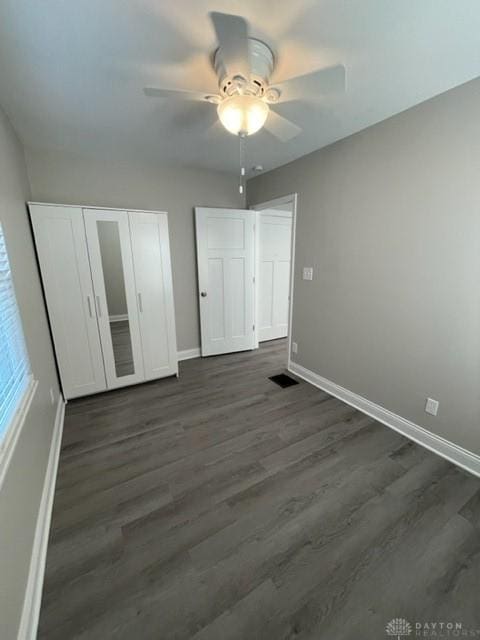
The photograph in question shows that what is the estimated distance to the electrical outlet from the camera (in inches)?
75.0

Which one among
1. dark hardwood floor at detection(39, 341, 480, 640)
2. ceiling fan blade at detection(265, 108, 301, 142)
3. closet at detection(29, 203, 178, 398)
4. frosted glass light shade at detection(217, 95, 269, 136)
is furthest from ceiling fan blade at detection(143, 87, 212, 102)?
dark hardwood floor at detection(39, 341, 480, 640)

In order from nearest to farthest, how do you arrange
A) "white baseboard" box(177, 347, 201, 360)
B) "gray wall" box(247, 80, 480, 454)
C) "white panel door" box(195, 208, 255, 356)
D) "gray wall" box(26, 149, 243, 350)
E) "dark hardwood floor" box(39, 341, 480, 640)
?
"dark hardwood floor" box(39, 341, 480, 640)
"gray wall" box(247, 80, 480, 454)
"gray wall" box(26, 149, 243, 350)
"white panel door" box(195, 208, 255, 356)
"white baseboard" box(177, 347, 201, 360)

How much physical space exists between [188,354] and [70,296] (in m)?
1.67

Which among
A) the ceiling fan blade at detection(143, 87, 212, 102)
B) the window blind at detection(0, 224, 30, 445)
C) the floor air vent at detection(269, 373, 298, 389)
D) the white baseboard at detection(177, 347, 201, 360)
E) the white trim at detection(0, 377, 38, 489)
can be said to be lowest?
the floor air vent at detection(269, 373, 298, 389)

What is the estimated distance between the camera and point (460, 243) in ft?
5.49

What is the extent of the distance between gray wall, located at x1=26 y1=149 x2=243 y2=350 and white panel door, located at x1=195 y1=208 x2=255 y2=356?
16 centimetres

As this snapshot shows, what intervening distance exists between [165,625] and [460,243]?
8.24ft

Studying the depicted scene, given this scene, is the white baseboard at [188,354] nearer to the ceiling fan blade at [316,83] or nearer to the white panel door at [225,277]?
the white panel door at [225,277]

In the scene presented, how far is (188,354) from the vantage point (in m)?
3.65

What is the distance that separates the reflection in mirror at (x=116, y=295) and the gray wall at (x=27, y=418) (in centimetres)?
54

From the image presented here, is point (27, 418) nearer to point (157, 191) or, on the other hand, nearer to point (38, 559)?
point (38, 559)

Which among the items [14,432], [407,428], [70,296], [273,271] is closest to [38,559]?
[14,432]

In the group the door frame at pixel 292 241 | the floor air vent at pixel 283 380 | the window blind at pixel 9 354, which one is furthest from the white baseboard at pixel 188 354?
the window blind at pixel 9 354

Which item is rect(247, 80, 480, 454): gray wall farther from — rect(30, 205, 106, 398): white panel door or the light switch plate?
rect(30, 205, 106, 398): white panel door
